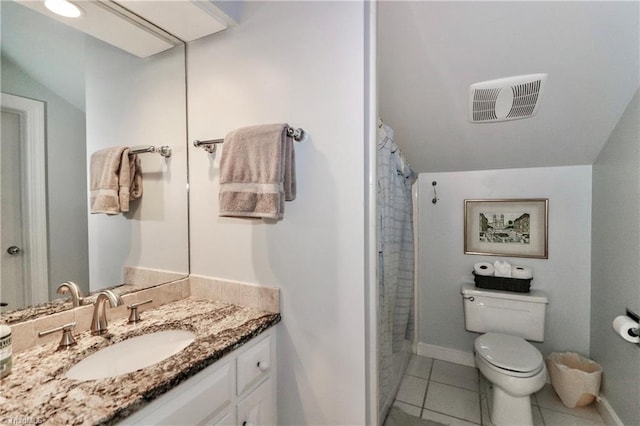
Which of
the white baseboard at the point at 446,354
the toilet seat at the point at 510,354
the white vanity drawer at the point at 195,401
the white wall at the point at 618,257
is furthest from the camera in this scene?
the white baseboard at the point at 446,354

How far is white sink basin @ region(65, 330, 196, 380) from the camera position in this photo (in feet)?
2.88

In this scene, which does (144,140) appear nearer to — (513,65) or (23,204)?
(23,204)

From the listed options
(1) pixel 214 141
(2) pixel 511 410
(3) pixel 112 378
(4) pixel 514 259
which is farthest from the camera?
(4) pixel 514 259

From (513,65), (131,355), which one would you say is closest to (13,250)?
(131,355)

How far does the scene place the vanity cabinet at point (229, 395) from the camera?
29.6 inches

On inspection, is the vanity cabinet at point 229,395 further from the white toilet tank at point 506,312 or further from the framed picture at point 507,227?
the framed picture at point 507,227

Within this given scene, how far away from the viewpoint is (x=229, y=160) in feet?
3.68

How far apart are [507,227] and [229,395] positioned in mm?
2198

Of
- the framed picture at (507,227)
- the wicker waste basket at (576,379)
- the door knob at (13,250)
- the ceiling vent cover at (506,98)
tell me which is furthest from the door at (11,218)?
the wicker waste basket at (576,379)

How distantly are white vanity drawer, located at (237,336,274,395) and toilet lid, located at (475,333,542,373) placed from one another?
1362mm

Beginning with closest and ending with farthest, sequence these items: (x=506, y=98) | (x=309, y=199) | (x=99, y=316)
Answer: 1. (x=99, y=316)
2. (x=309, y=199)
3. (x=506, y=98)

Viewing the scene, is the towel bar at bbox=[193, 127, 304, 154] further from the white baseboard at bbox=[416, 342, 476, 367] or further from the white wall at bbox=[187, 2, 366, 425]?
the white baseboard at bbox=[416, 342, 476, 367]

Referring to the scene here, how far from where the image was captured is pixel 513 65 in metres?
1.29

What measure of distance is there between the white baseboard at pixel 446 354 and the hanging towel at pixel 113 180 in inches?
97.5
